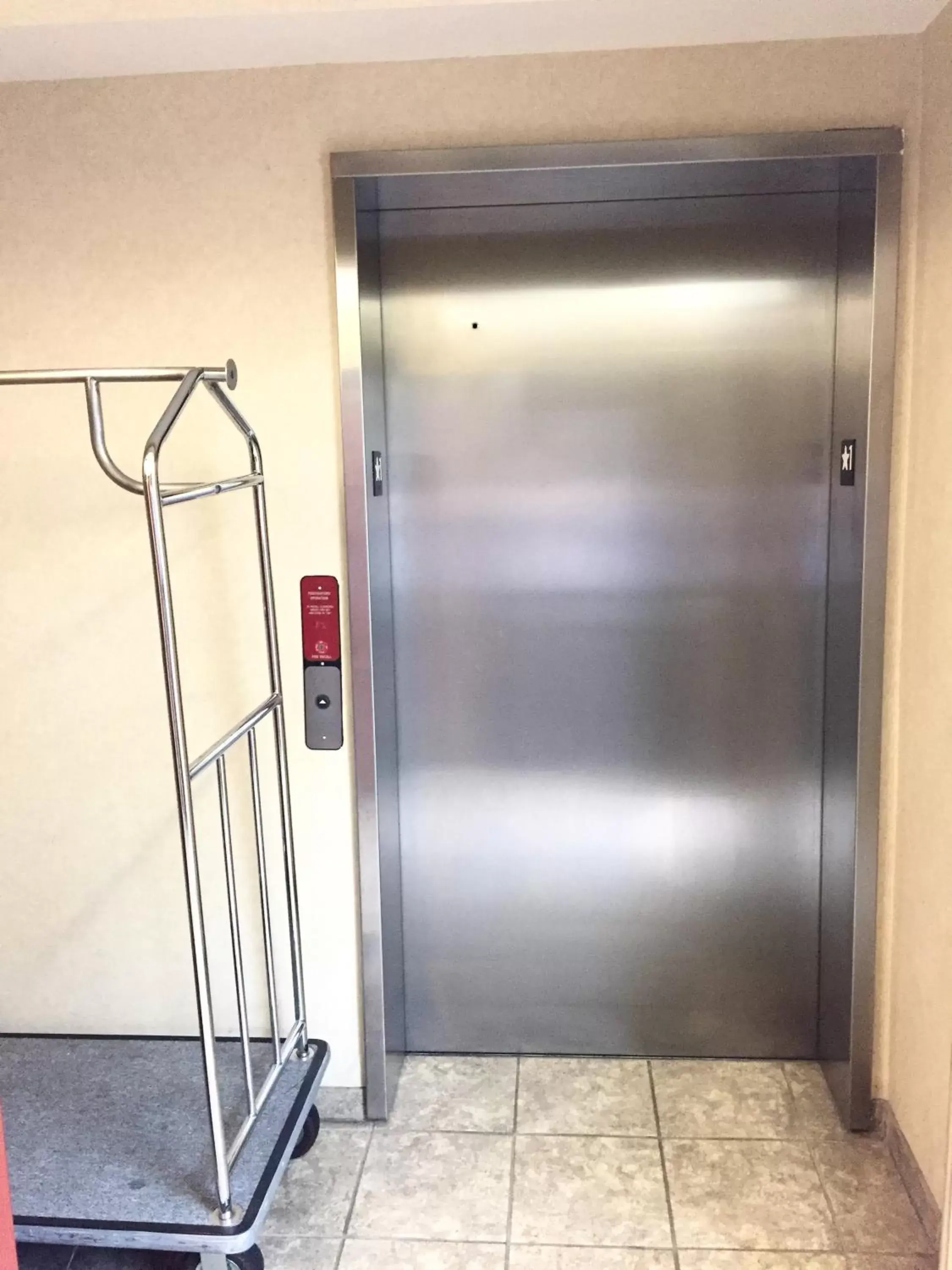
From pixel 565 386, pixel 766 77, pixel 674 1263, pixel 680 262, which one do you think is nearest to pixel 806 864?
pixel 674 1263

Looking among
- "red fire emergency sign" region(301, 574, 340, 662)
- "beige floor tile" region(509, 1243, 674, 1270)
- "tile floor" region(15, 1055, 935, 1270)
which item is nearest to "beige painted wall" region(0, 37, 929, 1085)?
"red fire emergency sign" region(301, 574, 340, 662)

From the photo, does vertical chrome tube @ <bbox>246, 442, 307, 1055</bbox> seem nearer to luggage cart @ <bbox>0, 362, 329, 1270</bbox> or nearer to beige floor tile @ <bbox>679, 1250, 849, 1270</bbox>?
luggage cart @ <bbox>0, 362, 329, 1270</bbox>

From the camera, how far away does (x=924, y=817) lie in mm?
2055

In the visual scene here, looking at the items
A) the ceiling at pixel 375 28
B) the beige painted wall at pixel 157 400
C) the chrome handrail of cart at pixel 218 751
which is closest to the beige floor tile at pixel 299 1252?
the chrome handrail of cart at pixel 218 751

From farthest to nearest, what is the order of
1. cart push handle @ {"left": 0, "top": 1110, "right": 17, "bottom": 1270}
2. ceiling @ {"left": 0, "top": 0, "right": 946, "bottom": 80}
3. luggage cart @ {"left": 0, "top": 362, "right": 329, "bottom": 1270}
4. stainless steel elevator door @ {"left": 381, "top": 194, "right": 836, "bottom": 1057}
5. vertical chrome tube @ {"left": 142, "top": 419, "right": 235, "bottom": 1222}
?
stainless steel elevator door @ {"left": 381, "top": 194, "right": 836, "bottom": 1057} < ceiling @ {"left": 0, "top": 0, "right": 946, "bottom": 80} < luggage cart @ {"left": 0, "top": 362, "right": 329, "bottom": 1270} < vertical chrome tube @ {"left": 142, "top": 419, "right": 235, "bottom": 1222} < cart push handle @ {"left": 0, "top": 1110, "right": 17, "bottom": 1270}

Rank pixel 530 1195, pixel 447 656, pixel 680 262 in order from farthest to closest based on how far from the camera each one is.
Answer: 1. pixel 447 656
2. pixel 680 262
3. pixel 530 1195

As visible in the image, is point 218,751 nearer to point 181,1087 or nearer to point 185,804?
point 185,804

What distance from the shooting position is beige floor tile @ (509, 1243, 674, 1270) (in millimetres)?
1958

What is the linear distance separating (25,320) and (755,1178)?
2.39 metres

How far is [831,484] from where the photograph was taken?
92.9 inches

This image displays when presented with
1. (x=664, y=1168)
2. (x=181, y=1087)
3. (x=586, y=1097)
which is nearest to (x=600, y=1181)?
(x=664, y=1168)

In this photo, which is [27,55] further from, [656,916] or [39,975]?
[656,916]

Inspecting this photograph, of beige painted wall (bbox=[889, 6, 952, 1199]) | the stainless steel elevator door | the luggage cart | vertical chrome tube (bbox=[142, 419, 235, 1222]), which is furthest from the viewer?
the stainless steel elevator door

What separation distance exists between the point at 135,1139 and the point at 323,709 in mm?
910
